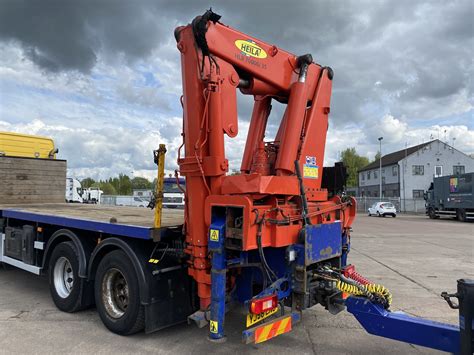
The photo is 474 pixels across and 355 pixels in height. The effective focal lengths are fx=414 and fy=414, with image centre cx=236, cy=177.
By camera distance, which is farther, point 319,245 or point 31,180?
point 31,180

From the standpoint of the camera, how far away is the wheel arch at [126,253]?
4.73 m

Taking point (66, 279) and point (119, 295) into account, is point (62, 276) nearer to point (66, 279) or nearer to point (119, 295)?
point (66, 279)

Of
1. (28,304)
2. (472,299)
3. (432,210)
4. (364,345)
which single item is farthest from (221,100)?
(432,210)

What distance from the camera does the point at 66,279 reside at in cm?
642

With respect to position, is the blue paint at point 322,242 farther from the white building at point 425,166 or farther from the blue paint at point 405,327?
the white building at point 425,166

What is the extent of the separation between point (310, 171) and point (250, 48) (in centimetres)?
171

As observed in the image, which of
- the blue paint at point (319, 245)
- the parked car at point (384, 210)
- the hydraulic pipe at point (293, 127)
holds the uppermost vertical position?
the hydraulic pipe at point (293, 127)

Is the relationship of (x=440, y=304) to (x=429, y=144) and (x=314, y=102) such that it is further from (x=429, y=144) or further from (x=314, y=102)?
(x=429, y=144)

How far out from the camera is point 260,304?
4.07 m

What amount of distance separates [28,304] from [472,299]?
6193 mm

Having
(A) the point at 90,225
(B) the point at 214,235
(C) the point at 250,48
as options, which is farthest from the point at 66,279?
(C) the point at 250,48

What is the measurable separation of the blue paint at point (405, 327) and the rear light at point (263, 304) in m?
0.79

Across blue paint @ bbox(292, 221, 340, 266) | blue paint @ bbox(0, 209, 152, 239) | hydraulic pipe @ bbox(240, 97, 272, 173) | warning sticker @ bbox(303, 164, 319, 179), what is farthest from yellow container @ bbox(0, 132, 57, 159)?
blue paint @ bbox(292, 221, 340, 266)

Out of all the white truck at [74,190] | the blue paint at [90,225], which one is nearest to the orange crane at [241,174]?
the blue paint at [90,225]
